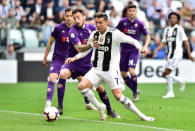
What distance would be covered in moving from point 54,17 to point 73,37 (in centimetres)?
1067

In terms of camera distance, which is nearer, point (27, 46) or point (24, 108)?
point (24, 108)

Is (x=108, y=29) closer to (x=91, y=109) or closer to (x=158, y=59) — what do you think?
(x=91, y=109)

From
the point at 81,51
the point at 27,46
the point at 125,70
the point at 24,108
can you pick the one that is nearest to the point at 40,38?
the point at 27,46

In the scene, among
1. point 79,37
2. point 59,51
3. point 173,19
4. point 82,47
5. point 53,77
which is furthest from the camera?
point 173,19

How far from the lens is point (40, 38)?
2036 cm

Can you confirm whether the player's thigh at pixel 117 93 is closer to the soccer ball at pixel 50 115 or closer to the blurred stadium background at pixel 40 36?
the soccer ball at pixel 50 115

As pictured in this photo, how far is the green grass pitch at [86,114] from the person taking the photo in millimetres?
8781

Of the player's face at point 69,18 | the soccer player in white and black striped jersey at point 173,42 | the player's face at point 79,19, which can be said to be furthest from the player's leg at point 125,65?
the player's face at point 79,19

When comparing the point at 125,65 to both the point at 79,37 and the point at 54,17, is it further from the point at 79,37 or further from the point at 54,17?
the point at 54,17

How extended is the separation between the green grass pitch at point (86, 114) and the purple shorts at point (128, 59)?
0.92 metres

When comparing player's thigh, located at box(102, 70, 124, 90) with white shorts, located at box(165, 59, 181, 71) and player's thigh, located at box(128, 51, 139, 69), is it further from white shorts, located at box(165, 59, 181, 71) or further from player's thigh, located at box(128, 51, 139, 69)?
white shorts, located at box(165, 59, 181, 71)

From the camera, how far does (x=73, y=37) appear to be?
10344mm

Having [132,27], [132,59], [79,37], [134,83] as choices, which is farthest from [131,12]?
[79,37]

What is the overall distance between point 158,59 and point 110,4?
3.28 metres
